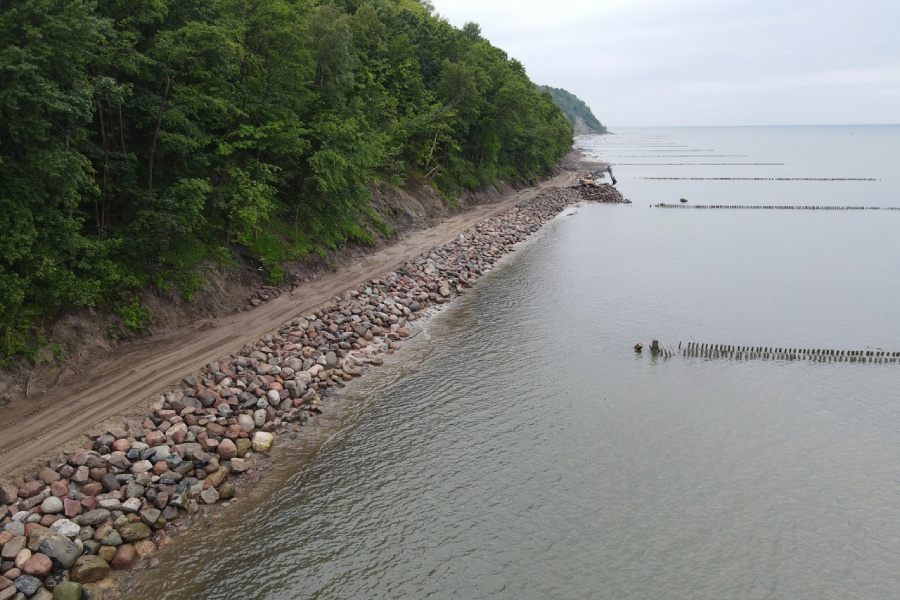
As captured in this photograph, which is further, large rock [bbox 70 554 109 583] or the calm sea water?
the calm sea water

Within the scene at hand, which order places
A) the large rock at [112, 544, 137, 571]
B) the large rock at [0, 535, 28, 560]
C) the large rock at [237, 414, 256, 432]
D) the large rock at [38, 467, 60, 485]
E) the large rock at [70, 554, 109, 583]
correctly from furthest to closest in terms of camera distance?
the large rock at [237, 414, 256, 432], the large rock at [38, 467, 60, 485], the large rock at [112, 544, 137, 571], the large rock at [70, 554, 109, 583], the large rock at [0, 535, 28, 560]

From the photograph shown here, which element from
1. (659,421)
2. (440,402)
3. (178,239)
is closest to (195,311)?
(178,239)

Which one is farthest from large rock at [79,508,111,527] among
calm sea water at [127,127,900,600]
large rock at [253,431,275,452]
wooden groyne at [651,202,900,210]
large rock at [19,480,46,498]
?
wooden groyne at [651,202,900,210]

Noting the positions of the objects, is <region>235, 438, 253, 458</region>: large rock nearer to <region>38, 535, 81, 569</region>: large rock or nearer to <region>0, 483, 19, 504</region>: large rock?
<region>38, 535, 81, 569</region>: large rock

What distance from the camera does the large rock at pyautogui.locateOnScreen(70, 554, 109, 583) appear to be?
12.7 metres

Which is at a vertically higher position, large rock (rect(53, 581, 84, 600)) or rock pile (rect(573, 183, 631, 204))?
rock pile (rect(573, 183, 631, 204))

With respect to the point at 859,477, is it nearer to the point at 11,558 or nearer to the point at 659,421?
the point at 659,421

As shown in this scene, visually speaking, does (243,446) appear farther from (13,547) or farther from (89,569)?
(13,547)

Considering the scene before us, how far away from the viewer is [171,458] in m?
16.2

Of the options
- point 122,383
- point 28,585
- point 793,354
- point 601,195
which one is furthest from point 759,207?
point 28,585

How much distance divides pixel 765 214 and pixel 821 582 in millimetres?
65012

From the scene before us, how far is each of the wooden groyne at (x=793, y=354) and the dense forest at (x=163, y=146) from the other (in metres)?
21.3

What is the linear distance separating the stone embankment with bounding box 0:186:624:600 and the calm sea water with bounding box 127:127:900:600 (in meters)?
1.16

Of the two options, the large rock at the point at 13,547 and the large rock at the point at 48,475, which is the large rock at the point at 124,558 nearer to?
the large rock at the point at 13,547
